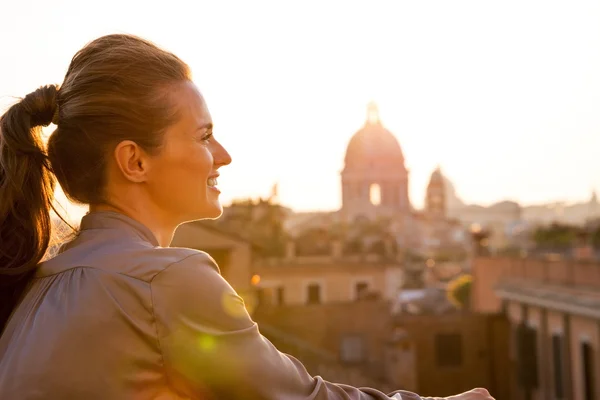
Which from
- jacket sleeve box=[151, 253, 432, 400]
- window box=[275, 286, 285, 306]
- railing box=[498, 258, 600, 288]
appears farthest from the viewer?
window box=[275, 286, 285, 306]

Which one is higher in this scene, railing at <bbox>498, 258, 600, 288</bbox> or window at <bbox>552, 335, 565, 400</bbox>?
railing at <bbox>498, 258, 600, 288</bbox>

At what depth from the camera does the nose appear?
70.4 inches

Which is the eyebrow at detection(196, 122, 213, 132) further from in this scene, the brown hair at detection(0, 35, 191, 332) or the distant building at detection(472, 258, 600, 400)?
the distant building at detection(472, 258, 600, 400)

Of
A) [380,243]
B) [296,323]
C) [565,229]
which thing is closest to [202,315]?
[296,323]

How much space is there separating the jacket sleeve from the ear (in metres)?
0.27

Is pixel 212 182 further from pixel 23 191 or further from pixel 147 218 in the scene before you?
pixel 23 191

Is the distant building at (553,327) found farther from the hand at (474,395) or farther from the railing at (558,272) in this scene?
the hand at (474,395)

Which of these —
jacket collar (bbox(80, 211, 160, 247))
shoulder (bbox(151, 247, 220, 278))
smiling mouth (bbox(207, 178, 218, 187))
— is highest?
smiling mouth (bbox(207, 178, 218, 187))

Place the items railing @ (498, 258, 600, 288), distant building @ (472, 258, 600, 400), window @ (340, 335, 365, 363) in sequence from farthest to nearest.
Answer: window @ (340, 335, 365, 363), railing @ (498, 258, 600, 288), distant building @ (472, 258, 600, 400)

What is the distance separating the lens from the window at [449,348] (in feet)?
85.6

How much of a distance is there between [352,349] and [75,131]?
2484 cm

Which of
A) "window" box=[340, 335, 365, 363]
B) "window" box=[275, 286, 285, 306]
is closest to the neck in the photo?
"window" box=[340, 335, 365, 363]

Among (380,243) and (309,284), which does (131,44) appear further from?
(380,243)

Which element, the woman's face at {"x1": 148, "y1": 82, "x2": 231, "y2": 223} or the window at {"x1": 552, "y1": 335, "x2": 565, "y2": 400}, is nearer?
the woman's face at {"x1": 148, "y1": 82, "x2": 231, "y2": 223}
